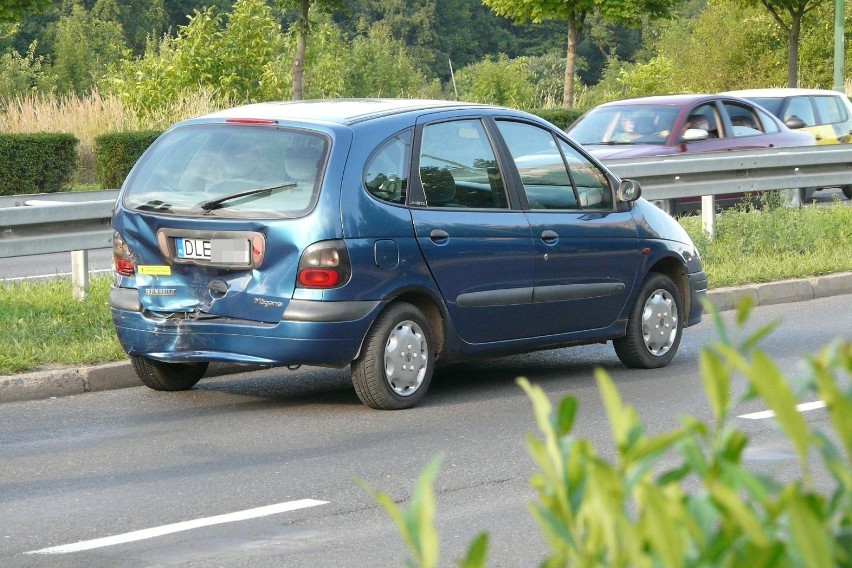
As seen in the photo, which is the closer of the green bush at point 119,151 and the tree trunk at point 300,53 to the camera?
the green bush at point 119,151

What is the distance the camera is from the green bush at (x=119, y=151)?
22.4m

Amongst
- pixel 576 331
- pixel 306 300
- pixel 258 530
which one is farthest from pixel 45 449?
pixel 576 331

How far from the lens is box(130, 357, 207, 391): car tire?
8.07 metres

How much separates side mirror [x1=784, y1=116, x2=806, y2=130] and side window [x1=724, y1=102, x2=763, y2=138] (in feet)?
8.13

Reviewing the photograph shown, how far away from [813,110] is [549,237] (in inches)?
568

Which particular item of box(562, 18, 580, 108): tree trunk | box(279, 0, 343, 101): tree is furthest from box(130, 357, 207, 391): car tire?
box(562, 18, 580, 108): tree trunk

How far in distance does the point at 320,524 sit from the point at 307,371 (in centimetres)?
378

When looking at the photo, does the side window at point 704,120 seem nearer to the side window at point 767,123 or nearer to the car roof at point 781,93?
the side window at point 767,123

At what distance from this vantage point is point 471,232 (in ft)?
25.8

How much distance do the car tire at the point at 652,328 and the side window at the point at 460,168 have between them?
4.26ft

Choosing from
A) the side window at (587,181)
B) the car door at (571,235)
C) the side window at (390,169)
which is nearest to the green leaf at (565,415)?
the side window at (390,169)

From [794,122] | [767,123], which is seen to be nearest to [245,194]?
[767,123]

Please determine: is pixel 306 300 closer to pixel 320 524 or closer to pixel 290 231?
pixel 290 231

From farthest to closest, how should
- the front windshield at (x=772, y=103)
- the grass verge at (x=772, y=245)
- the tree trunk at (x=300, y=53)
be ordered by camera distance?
the tree trunk at (x=300, y=53), the front windshield at (x=772, y=103), the grass verge at (x=772, y=245)
